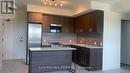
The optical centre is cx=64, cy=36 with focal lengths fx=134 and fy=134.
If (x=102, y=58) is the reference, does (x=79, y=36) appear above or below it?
above

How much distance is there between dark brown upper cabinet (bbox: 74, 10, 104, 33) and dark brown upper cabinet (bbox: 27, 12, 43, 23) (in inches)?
83.7

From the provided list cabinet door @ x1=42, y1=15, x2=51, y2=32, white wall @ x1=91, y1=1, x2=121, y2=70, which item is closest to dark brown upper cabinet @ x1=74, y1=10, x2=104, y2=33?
white wall @ x1=91, y1=1, x2=121, y2=70

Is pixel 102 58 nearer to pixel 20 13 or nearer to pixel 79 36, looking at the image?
pixel 79 36

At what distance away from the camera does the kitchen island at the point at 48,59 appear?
4.45 meters

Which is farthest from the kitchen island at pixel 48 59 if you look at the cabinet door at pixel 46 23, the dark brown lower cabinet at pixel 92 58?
the cabinet door at pixel 46 23

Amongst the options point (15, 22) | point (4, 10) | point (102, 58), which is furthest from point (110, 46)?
point (15, 22)

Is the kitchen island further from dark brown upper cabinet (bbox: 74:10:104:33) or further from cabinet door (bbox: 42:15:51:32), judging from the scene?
cabinet door (bbox: 42:15:51:32)

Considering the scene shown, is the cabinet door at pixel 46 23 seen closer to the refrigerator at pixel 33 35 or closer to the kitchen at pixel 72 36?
the kitchen at pixel 72 36

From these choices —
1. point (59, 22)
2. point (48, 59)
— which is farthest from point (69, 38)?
point (48, 59)

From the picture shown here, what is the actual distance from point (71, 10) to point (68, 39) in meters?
1.73

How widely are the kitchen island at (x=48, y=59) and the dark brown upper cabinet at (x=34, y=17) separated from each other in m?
2.07

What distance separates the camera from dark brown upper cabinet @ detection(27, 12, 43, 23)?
6316mm

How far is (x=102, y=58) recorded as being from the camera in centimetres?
545

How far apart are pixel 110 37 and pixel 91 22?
1051 millimetres
